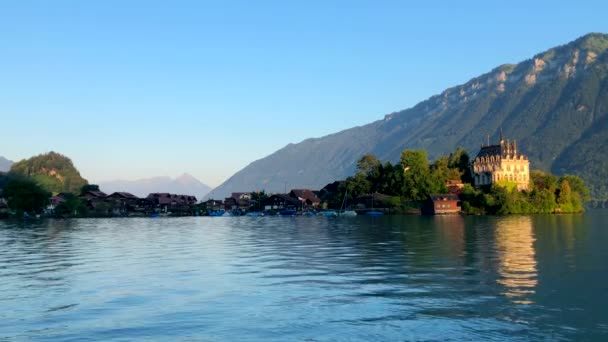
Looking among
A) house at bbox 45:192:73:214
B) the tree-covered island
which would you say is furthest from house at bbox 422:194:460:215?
house at bbox 45:192:73:214

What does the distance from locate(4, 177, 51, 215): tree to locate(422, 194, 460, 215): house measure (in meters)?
110

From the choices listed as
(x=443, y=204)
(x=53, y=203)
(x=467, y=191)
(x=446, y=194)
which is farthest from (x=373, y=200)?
(x=53, y=203)

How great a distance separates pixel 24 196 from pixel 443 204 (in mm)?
117535

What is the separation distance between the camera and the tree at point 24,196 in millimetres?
163500

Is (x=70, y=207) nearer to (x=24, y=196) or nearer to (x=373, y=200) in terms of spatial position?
(x=24, y=196)

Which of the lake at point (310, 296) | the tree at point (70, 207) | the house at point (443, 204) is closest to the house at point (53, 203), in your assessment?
the tree at point (70, 207)

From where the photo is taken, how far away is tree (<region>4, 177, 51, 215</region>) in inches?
6437

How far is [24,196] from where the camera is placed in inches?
6471

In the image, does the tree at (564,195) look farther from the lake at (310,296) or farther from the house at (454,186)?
A: the lake at (310,296)

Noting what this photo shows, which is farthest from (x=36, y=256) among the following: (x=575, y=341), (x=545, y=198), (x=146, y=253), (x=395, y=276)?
(x=545, y=198)

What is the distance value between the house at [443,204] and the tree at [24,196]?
362ft

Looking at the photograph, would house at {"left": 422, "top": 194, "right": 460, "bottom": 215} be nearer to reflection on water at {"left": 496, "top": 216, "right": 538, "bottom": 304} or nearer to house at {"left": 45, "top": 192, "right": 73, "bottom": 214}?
house at {"left": 45, "top": 192, "right": 73, "bottom": 214}

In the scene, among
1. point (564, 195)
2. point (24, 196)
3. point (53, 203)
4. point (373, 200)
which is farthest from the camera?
point (53, 203)

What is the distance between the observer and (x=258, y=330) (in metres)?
20.8
